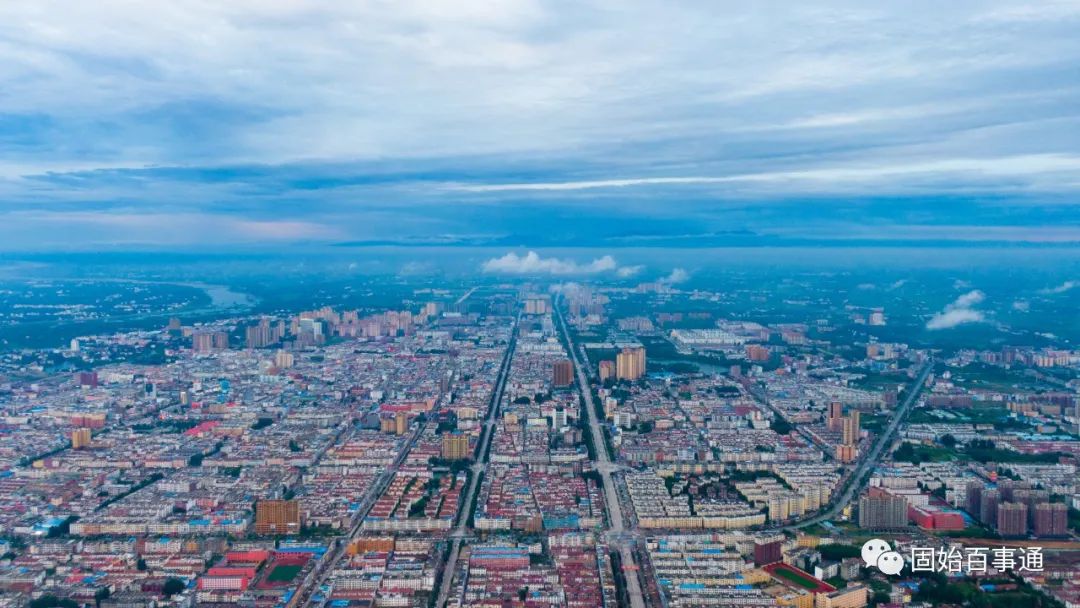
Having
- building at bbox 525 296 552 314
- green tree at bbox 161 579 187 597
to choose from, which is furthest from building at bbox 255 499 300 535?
building at bbox 525 296 552 314

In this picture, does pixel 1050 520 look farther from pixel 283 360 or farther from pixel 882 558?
pixel 283 360

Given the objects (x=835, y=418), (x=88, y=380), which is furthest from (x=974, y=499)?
A: (x=88, y=380)

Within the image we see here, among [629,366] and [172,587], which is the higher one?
[629,366]

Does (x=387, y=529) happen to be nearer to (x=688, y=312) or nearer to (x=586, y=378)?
(x=586, y=378)

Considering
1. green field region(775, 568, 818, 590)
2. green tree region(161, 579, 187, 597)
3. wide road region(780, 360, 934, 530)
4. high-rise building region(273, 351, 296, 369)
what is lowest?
green tree region(161, 579, 187, 597)

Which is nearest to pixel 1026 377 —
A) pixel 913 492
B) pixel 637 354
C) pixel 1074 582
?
pixel 637 354

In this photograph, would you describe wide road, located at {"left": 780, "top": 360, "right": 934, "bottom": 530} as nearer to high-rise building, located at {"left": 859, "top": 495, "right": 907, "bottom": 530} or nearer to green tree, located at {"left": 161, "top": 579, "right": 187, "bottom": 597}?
high-rise building, located at {"left": 859, "top": 495, "right": 907, "bottom": 530}
